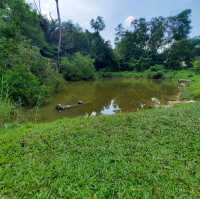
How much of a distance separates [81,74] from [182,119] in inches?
710

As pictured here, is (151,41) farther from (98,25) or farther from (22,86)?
(22,86)

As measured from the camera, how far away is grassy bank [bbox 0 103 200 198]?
8.81ft

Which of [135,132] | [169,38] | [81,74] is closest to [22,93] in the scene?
[135,132]

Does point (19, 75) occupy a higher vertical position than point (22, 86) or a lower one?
higher

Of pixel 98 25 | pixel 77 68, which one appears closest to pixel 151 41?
pixel 98 25

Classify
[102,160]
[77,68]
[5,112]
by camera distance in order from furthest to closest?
1. [77,68]
2. [5,112]
3. [102,160]

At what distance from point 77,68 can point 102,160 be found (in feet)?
64.8

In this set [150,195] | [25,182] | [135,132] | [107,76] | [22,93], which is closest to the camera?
[150,195]

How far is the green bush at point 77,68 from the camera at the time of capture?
854 inches

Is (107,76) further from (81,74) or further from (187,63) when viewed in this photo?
(187,63)

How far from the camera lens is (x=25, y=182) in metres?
2.84

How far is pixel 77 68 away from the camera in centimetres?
2255

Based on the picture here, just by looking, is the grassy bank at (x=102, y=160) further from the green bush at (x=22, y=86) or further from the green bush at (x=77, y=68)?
the green bush at (x=77, y=68)

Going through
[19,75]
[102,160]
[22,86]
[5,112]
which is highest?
[19,75]
